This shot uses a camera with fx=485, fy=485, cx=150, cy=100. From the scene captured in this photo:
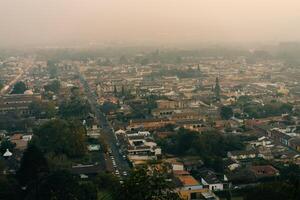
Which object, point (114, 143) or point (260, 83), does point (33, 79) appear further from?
point (114, 143)

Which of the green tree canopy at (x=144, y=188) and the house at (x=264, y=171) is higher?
the green tree canopy at (x=144, y=188)

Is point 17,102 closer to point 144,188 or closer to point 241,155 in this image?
point 241,155

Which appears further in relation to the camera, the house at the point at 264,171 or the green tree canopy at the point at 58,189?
the house at the point at 264,171

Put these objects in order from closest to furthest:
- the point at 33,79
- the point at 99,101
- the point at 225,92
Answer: the point at 99,101 → the point at 225,92 → the point at 33,79

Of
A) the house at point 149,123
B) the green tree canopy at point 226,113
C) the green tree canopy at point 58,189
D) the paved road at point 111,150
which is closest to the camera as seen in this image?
the green tree canopy at point 58,189

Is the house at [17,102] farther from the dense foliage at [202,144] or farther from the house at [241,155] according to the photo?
the house at [241,155]

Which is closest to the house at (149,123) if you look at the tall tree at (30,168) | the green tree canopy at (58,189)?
the tall tree at (30,168)

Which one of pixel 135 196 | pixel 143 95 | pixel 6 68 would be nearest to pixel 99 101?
pixel 143 95

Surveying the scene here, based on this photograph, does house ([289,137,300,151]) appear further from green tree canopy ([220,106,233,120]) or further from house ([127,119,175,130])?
house ([127,119,175,130])

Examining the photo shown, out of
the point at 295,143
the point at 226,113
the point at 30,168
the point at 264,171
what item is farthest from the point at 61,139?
the point at 226,113

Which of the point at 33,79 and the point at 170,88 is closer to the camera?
the point at 170,88

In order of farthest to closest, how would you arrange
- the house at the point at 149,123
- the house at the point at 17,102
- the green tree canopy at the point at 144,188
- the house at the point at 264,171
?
the house at the point at 17,102, the house at the point at 149,123, the house at the point at 264,171, the green tree canopy at the point at 144,188
